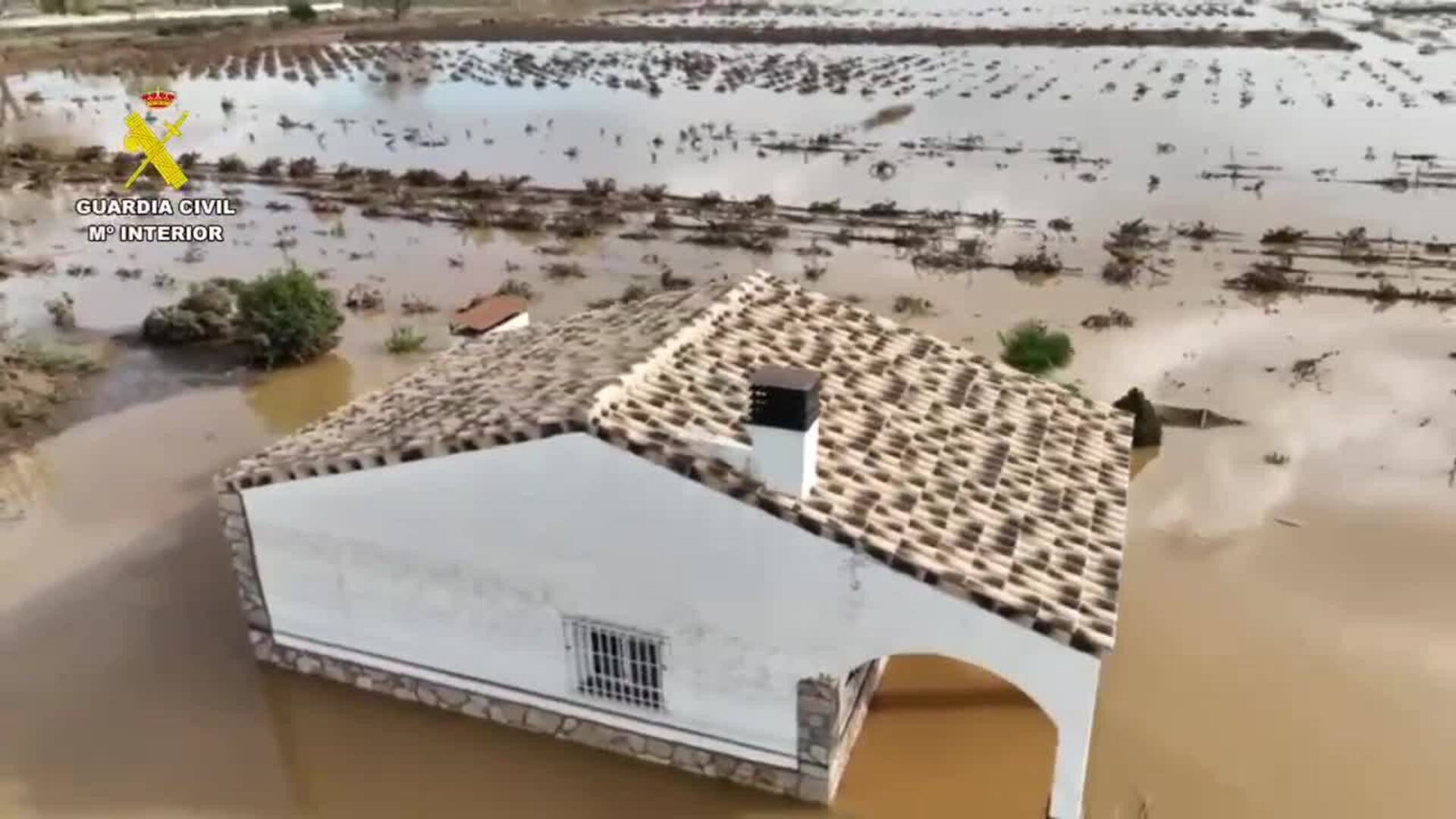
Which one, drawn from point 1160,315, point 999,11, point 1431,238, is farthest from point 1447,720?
point 999,11

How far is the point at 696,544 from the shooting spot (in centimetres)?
938

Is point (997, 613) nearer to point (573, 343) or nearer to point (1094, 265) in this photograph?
point (573, 343)

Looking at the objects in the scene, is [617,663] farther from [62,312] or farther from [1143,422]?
[62,312]

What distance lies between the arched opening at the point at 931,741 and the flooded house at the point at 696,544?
0.11m

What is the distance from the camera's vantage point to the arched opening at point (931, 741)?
10195mm

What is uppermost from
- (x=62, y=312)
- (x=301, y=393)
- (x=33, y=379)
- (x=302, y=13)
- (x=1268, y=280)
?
(x=302, y=13)

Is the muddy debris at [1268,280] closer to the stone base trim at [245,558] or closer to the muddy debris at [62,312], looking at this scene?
the stone base trim at [245,558]

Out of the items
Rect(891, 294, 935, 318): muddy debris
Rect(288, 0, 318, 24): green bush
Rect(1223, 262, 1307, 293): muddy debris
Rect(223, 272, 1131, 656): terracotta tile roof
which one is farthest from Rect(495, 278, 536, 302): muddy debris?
Rect(288, 0, 318, 24): green bush

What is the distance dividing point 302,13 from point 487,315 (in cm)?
6872

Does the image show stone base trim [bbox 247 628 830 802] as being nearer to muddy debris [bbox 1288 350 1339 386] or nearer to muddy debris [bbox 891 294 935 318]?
muddy debris [bbox 1288 350 1339 386]

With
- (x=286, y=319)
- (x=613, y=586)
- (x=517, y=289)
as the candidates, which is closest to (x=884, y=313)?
(x=517, y=289)

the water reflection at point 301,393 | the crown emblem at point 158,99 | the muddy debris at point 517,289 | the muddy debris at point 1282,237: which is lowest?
the water reflection at point 301,393

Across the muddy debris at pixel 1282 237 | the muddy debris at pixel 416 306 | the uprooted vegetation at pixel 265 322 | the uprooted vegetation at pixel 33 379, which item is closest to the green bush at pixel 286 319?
the uprooted vegetation at pixel 265 322

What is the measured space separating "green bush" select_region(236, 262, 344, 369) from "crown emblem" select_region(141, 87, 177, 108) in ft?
106
